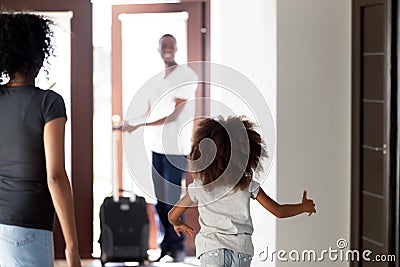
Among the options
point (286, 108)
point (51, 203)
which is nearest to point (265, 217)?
point (286, 108)

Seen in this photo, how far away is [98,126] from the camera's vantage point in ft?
19.5

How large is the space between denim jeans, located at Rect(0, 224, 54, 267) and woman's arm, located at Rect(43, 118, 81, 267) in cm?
7

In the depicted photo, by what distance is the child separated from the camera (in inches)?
116

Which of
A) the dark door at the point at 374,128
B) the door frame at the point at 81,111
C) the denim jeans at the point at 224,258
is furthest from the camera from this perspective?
the door frame at the point at 81,111

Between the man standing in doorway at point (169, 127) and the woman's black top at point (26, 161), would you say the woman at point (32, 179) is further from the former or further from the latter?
the man standing in doorway at point (169, 127)

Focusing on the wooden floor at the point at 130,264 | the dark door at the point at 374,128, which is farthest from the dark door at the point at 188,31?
the dark door at the point at 374,128

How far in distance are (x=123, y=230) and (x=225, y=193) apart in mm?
2786

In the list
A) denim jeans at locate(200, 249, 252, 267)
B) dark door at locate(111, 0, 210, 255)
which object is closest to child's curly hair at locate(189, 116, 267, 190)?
denim jeans at locate(200, 249, 252, 267)

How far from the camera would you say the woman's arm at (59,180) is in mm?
2480

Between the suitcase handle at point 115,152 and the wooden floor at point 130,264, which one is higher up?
the suitcase handle at point 115,152

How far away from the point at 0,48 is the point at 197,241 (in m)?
0.93

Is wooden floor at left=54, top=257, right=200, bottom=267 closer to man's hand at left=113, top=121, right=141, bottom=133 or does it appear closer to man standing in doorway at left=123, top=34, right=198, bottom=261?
man standing in doorway at left=123, top=34, right=198, bottom=261

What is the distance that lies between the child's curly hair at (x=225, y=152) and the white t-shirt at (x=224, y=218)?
0.03m

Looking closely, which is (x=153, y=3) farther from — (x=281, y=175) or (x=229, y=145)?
(x=229, y=145)
